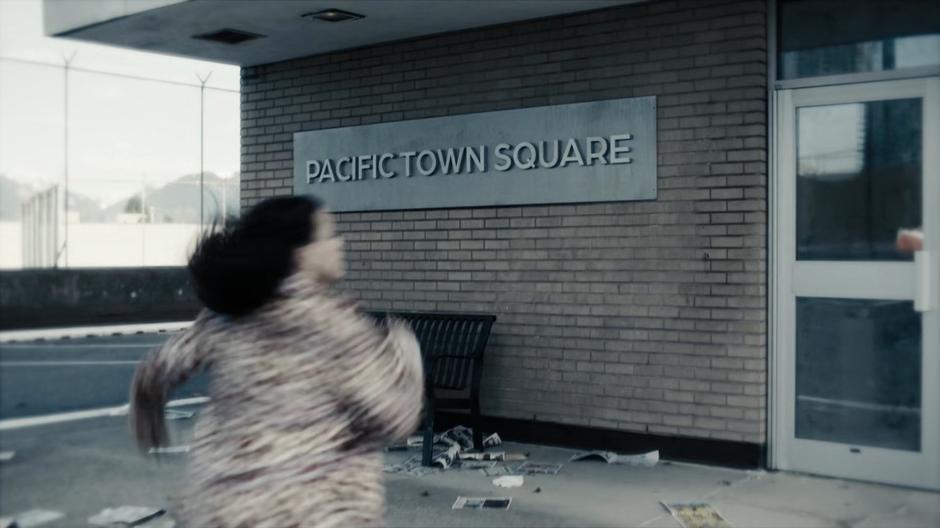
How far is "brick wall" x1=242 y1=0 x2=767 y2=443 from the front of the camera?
6836 mm

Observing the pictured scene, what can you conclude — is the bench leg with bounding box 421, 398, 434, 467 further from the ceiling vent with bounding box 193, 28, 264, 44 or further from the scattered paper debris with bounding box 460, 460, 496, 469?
the ceiling vent with bounding box 193, 28, 264, 44

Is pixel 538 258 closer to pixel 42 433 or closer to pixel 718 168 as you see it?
pixel 718 168

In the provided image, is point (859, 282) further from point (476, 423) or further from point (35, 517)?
point (35, 517)

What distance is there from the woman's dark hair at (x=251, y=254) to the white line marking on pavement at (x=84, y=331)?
677 inches

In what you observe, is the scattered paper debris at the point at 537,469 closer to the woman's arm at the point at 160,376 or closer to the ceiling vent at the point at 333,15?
the ceiling vent at the point at 333,15

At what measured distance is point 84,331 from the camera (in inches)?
851

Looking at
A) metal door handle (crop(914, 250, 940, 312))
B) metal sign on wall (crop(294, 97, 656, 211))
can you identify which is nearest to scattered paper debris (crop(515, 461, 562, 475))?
metal sign on wall (crop(294, 97, 656, 211))

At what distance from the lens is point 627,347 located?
24.2ft

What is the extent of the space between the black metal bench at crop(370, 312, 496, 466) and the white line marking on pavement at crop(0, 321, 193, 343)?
40.0 feet

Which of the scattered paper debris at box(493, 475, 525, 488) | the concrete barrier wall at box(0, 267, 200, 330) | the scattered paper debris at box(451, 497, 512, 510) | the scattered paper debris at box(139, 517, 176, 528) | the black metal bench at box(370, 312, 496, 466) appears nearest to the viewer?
the scattered paper debris at box(139, 517, 176, 528)

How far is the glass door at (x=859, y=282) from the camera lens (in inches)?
247

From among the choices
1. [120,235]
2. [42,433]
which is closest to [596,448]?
[42,433]

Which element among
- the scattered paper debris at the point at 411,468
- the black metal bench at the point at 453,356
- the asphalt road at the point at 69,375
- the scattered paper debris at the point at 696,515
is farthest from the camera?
the asphalt road at the point at 69,375

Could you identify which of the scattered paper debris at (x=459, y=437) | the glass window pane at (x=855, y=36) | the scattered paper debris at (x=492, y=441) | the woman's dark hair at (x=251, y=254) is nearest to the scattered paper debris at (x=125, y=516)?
the scattered paper debris at (x=459, y=437)
